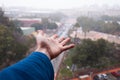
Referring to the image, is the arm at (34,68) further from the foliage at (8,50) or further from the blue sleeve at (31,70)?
the foliage at (8,50)

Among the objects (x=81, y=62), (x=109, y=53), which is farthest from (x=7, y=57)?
(x=109, y=53)

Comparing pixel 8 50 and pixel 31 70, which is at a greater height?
pixel 31 70

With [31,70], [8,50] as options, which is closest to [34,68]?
[31,70]

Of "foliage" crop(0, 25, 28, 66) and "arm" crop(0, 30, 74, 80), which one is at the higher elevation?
"arm" crop(0, 30, 74, 80)

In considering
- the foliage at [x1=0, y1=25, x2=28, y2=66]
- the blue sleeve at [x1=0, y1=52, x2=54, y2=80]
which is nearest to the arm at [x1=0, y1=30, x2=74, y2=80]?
the blue sleeve at [x1=0, y1=52, x2=54, y2=80]

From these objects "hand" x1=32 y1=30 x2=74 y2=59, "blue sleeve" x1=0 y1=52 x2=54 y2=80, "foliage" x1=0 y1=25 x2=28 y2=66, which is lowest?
"foliage" x1=0 y1=25 x2=28 y2=66

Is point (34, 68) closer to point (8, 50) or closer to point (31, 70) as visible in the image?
point (31, 70)

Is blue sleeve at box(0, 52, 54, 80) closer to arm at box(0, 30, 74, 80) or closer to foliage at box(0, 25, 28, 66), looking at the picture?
arm at box(0, 30, 74, 80)

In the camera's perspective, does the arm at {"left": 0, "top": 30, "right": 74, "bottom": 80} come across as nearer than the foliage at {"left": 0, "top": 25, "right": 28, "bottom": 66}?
Yes
